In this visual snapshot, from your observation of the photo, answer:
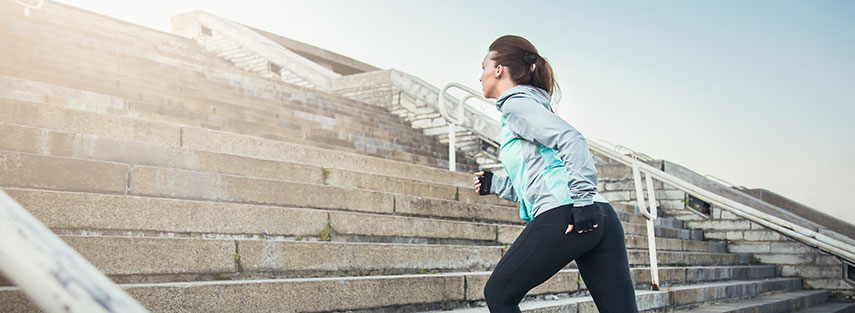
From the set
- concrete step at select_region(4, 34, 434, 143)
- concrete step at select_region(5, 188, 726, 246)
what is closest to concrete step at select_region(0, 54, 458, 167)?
concrete step at select_region(4, 34, 434, 143)

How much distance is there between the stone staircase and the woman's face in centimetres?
131

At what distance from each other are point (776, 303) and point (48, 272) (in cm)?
638

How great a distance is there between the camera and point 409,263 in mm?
3801

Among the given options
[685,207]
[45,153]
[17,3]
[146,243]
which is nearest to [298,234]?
[146,243]

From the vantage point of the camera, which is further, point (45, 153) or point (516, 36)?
point (45, 153)

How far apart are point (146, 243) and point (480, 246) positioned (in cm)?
231

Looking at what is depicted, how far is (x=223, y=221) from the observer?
3.37 meters

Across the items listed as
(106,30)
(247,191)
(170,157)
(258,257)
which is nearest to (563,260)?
(258,257)

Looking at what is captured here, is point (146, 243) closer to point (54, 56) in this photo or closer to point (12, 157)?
point (12, 157)

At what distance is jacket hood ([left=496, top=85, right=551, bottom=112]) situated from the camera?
2.11 metres

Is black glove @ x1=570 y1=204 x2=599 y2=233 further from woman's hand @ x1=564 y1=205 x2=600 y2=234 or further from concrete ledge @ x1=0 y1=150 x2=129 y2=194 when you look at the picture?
concrete ledge @ x1=0 y1=150 x2=129 y2=194

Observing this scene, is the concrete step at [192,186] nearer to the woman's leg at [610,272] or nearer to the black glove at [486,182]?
the black glove at [486,182]

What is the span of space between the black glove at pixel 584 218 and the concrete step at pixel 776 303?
3.49 m

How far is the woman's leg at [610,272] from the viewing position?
2.05m
